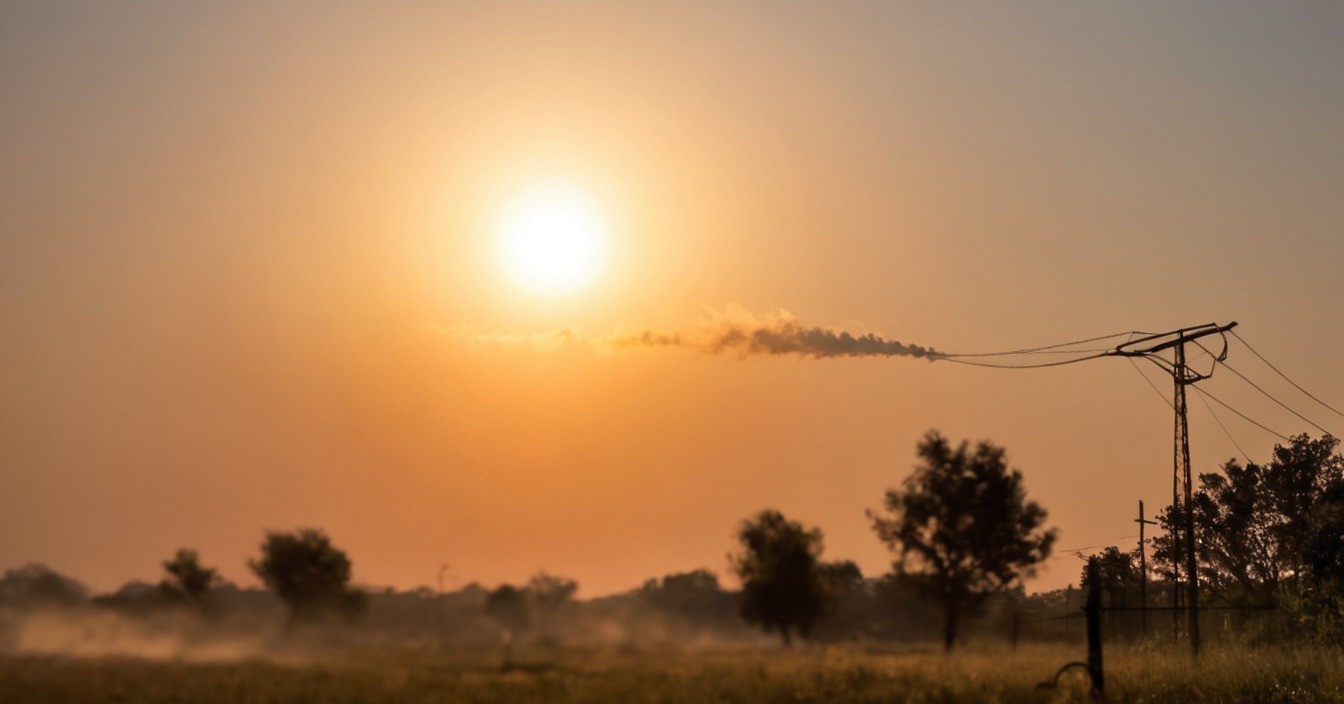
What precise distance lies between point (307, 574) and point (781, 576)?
1090 cm

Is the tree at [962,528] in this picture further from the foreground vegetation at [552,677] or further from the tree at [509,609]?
the tree at [509,609]

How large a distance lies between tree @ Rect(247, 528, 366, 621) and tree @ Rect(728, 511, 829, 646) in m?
8.95

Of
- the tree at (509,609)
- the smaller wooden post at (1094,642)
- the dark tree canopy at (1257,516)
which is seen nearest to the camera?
the tree at (509,609)

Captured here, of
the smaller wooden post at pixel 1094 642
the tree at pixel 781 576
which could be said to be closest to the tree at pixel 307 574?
the tree at pixel 781 576

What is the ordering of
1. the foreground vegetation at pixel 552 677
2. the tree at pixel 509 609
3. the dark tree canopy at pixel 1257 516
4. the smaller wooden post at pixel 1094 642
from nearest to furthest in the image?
the foreground vegetation at pixel 552 677, the tree at pixel 509 609, the smaller wooden post at pixel 1094 642, the dark tree canopy at pixel 1257 516

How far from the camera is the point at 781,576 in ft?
98.1

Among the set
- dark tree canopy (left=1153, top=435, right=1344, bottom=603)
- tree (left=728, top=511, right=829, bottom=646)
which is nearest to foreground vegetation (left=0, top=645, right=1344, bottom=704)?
tree (left=728, top=511, right=829, bottom=646)

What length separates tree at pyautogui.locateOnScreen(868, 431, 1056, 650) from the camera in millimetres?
32375

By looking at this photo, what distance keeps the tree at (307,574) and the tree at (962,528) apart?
46.1 feet

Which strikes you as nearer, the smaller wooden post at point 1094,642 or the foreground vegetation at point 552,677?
the foreground vegetation at point 552,677

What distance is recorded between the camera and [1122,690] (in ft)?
108

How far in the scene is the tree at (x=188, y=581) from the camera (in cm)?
2791

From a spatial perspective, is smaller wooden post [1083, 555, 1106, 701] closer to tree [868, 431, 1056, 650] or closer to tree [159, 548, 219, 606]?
tree [868, 431, 1056, 650]

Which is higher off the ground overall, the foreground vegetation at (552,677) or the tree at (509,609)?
the tree at (509,609)
